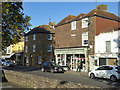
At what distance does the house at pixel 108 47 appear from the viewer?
19.9m

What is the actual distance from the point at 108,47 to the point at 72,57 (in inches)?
301

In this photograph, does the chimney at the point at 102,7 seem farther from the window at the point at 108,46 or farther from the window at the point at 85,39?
the window at the point at 108,46

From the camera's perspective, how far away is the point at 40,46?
3447 cm

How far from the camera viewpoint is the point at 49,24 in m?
40.5

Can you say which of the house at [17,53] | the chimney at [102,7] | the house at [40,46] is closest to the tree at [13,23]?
the chimney at [102,7]

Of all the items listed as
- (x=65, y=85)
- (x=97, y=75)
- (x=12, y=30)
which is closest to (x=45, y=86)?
(x=65, y=85)

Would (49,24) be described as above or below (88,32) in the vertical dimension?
above

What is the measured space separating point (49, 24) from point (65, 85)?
33222mm

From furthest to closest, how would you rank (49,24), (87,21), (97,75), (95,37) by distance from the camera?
(49,24)
(87,21)
(95,37)
(97,75)

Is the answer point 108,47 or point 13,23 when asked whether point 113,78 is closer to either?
point 108,47

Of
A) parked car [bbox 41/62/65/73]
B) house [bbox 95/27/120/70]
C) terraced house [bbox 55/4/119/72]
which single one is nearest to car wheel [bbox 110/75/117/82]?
house [bbox 95/27/120/70]

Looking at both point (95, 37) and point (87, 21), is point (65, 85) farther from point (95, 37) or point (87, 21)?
point (87, 21)

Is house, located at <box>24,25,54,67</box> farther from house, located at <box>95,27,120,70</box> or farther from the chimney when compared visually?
house, located at <box>95,27,120,70</box>

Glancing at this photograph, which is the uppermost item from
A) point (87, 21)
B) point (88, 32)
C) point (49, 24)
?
point (49, 24)
